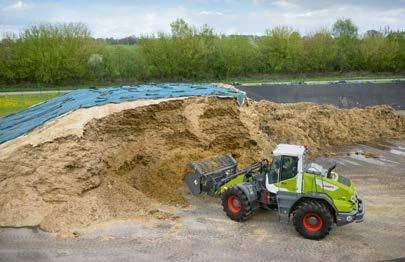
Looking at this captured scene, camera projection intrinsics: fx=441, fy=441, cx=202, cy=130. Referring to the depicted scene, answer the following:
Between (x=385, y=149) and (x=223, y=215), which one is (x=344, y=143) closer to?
(x=385, y=149)

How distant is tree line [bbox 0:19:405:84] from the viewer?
146 ft

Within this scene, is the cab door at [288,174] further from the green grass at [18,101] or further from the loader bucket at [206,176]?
the green grass at [18,101]

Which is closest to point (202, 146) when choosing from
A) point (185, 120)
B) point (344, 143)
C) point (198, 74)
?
point (185, 120)

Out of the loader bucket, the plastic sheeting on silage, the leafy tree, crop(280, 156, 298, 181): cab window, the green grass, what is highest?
the leafy tree

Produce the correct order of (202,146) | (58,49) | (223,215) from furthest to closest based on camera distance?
(58,49)
(202,146)
(223,215)

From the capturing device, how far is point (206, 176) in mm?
13016

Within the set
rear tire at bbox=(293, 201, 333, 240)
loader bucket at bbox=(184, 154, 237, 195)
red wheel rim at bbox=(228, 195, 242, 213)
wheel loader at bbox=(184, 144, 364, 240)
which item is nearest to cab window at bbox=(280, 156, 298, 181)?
wheel loader at bbox=(184, 144, 364, 240)

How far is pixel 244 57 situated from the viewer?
4875 centimetres

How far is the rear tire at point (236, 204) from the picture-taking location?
11500mm

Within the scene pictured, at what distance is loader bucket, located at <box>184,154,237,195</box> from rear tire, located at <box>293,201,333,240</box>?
9.58ft

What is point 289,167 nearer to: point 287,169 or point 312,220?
point 287,169

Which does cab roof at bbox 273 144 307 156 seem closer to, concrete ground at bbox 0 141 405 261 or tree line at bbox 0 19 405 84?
concrete ground at bbox 0 141 405 261

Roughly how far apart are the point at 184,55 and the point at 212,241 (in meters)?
37.2

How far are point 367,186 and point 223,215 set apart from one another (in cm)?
578
